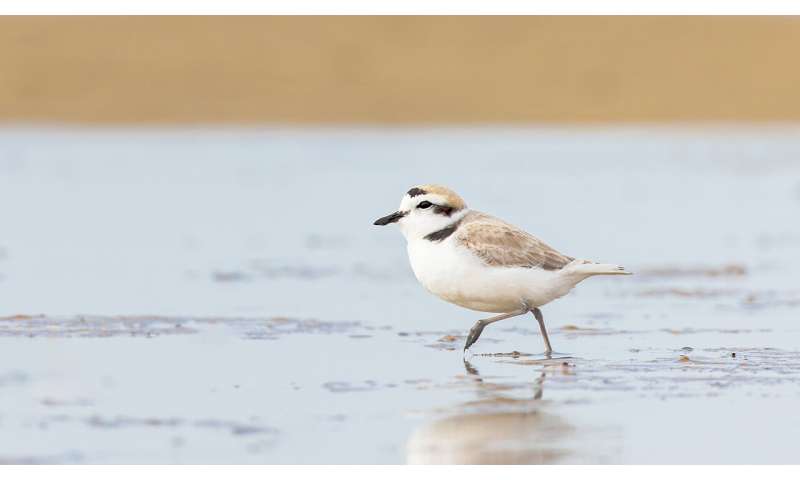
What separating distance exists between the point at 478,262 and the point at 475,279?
0.10 m

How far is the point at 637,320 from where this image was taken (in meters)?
10.0

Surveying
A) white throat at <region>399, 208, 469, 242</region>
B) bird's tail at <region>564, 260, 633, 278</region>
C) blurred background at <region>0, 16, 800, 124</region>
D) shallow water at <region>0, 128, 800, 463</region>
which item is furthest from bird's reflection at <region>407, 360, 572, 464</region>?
blurred background at <region>0, 16, 800, 124</region>

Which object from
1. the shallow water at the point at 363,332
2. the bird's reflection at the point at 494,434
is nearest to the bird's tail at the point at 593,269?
the shallow water at the point at 363,332

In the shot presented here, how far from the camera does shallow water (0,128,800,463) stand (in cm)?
625

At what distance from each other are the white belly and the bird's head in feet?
0.26

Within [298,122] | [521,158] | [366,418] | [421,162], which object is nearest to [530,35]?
[298,122]

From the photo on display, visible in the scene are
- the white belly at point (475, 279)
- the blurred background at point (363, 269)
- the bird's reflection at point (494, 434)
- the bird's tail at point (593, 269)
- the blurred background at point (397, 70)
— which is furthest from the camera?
the blurred background at point (397, 70)

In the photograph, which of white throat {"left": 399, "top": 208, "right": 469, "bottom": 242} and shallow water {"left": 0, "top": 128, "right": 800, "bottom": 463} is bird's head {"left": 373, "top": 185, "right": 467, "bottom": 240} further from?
shallow water {"left": 0, "top": 128, "right": 800, "bottom": 463}

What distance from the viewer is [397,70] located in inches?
1699

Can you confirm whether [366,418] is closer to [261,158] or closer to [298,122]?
[261,158]

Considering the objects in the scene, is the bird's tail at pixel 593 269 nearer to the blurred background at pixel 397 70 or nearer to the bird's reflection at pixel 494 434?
the bird's reflection at pixel 494 434

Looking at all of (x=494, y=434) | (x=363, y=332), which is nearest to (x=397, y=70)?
(x=363, y=332)

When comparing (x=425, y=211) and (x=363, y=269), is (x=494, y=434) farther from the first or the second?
A: (x=363, y=269)

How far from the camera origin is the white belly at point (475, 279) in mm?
8352
